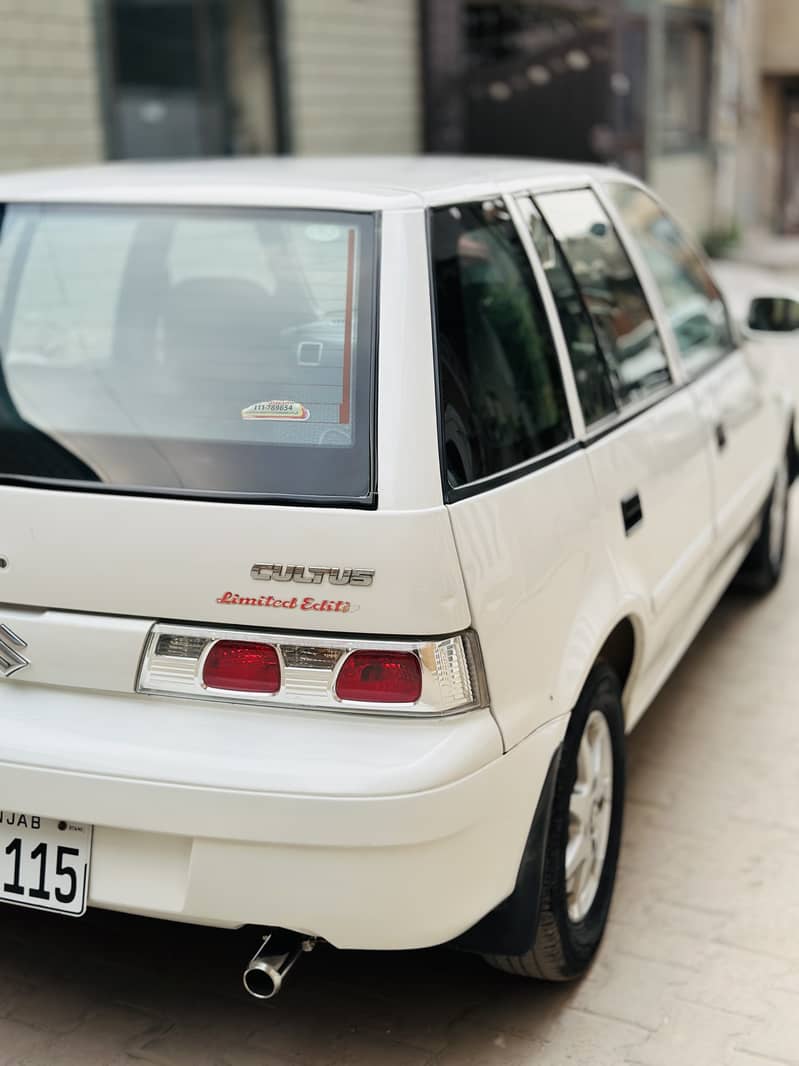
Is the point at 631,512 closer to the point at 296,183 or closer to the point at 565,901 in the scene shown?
the point at 565,901

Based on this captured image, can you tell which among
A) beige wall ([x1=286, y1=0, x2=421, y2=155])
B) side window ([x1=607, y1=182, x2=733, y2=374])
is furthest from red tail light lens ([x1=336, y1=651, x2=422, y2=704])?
beige wall ([x1=286, y1=0, x2=421, y2=155])

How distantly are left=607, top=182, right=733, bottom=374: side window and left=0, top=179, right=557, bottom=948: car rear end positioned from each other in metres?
1.70

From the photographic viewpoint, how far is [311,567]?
240 centimetres

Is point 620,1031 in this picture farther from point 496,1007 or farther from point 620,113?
point 620,113

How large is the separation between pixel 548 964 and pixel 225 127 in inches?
346

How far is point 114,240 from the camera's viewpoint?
3115 millimetres

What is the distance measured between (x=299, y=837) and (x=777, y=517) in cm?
373

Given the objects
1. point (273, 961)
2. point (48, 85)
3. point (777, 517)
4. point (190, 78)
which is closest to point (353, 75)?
point (190, 78)

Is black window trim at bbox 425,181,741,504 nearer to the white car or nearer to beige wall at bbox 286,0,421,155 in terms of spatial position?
the white car

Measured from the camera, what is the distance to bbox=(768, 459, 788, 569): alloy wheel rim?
5500 millimetres

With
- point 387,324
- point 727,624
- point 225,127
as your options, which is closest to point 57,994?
point 387,324

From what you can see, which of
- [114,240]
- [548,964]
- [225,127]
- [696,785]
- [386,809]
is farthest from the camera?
[225,127]

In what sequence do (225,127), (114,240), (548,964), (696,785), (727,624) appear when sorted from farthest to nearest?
(225,127) < (727,624) < (696,785) < (114,240) < (548,964)

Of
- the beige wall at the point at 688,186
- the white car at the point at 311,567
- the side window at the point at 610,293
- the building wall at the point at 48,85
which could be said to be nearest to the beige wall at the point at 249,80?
the building wall at the point at 48,85
